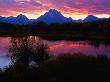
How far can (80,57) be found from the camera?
2455 centimetres

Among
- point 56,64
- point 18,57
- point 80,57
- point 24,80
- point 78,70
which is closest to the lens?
point 24,80

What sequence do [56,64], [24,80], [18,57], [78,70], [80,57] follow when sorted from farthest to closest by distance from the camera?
[18,57]
[80,57]
[56,64]
[78,70]
[24,80]

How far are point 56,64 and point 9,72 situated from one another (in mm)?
3358

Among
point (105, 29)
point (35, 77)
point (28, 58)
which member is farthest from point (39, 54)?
point (105, 29)

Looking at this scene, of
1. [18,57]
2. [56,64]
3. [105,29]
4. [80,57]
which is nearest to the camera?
[56,64]

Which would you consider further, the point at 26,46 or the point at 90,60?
the point at 26,46

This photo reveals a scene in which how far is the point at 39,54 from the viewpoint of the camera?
103 ft

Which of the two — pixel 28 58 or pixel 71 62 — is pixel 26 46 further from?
pixel 71 62

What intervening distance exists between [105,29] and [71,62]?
106777mm

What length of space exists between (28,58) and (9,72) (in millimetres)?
8842

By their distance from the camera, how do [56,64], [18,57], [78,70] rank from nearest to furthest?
[78,70], [56,64], [18,57]

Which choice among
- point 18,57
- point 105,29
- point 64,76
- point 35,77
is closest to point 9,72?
point 35,77

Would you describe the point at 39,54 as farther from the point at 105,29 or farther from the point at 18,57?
the point at 105,29

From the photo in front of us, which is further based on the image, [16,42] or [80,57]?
[16,42]
